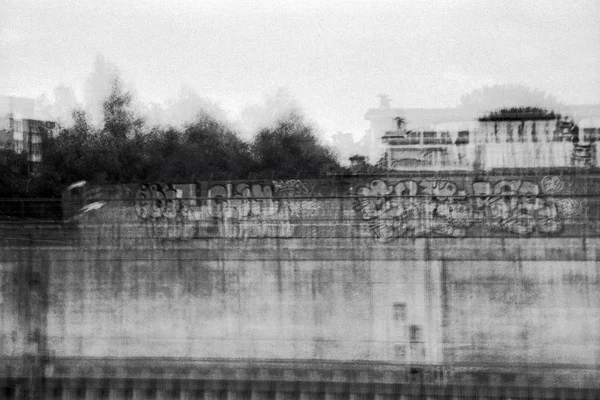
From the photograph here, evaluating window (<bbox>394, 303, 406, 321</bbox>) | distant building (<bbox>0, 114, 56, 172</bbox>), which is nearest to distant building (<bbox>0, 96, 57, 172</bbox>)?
distant building (<bbox>0, 114, 56, 172</bbox>)

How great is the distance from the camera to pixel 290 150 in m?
35.8

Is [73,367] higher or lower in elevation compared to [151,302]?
lower

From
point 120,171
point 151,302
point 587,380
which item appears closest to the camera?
point 587,380

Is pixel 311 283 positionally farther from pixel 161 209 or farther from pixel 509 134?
pixel 509 134

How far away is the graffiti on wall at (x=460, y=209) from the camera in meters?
23.3

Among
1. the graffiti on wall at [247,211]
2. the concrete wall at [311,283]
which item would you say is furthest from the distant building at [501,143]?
the graffiti on wall at [247,211]

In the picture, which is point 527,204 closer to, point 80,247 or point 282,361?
point 282,361

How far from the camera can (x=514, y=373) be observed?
23016 mm

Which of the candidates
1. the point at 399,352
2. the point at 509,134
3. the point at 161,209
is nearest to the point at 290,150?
the point at 509,134

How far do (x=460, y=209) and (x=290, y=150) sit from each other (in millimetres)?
13457

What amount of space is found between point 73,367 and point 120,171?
34.0 feet

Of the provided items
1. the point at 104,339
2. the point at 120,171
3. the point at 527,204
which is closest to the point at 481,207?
the point at 527,204

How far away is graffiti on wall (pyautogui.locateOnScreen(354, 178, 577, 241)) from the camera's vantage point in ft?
76.3

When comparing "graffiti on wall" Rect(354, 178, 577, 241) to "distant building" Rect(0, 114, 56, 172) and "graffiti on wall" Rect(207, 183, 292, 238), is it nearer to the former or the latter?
"graffiti on wall" Rect(207, 183, 292, 238)
